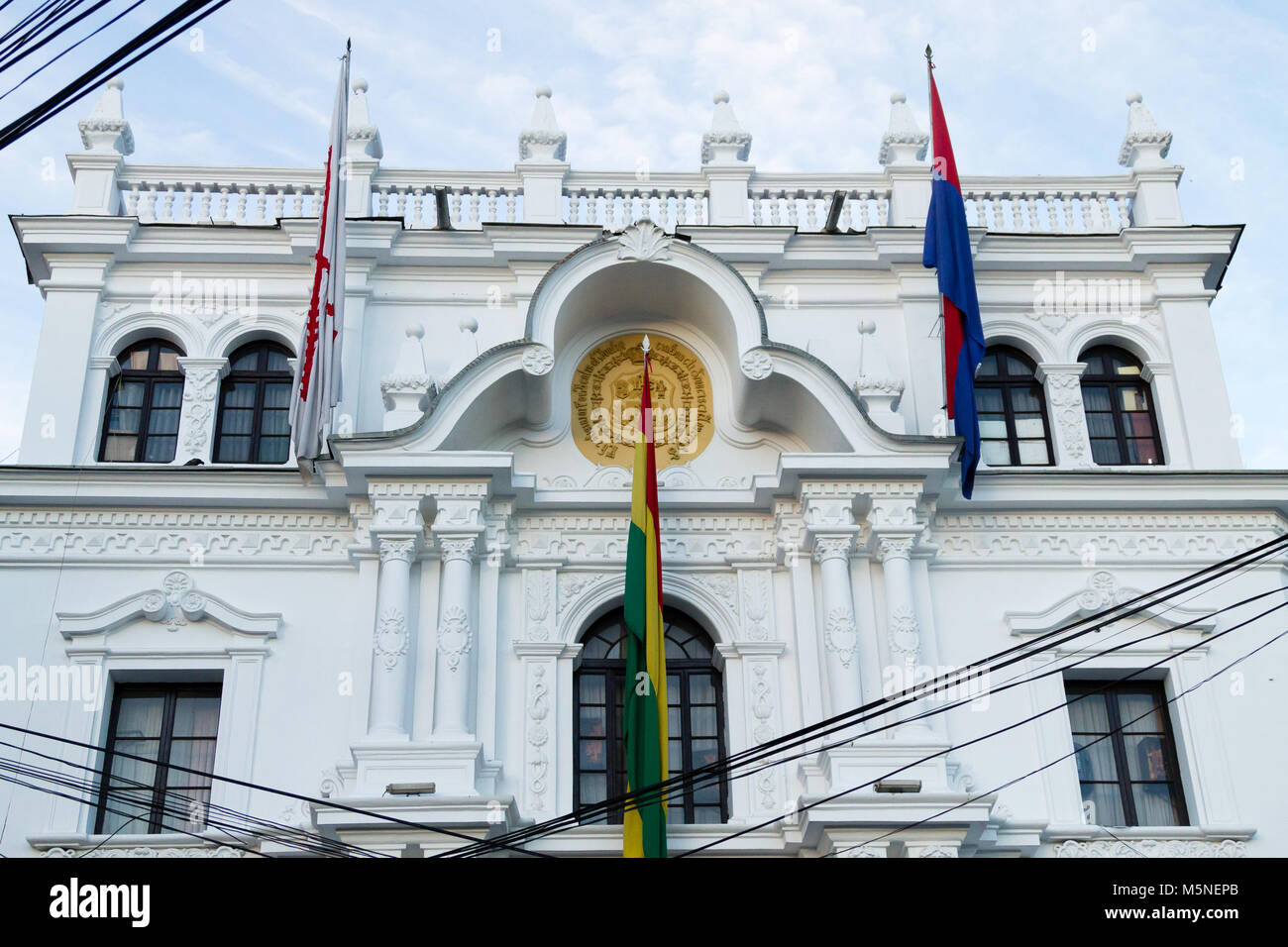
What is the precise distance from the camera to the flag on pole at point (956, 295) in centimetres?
1526

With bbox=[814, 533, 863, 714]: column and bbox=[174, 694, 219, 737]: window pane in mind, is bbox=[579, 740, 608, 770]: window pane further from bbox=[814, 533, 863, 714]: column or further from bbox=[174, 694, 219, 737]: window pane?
bbox=[174, 694, 219, 737]: window pane

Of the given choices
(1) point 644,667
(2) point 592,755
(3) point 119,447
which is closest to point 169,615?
(3) point 119,447

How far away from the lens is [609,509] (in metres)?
15.6

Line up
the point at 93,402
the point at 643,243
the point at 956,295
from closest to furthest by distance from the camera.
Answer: the point at 956,295, the point at 643,243, the point at 93,402

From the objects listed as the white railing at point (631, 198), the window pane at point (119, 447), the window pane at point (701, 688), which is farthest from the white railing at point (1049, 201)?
the window pane at point (119, 447)

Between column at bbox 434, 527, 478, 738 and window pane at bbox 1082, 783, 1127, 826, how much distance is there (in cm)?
536

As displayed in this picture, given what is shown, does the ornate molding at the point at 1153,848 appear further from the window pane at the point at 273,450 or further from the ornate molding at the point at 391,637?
the window pane at the point at 273,450

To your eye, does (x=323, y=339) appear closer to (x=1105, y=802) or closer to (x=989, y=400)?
(x=989, y=400)

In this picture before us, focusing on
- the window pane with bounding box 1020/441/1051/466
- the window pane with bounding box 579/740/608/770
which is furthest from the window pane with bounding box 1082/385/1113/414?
the window pane with bounding box 579/740/608/770

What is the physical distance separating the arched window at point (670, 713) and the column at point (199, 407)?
408cm

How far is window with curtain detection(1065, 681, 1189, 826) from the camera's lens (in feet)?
47.9

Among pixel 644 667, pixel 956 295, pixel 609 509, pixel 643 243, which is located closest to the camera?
pixel 644 667

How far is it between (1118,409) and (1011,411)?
1.07 metres

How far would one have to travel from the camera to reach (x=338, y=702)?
14.6 m
